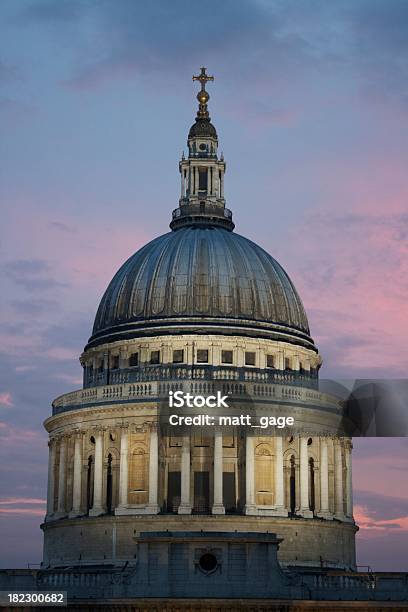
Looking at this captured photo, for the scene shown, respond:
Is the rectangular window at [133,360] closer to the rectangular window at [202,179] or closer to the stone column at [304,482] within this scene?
the stone column at [304,482]

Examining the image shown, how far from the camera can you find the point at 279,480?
96750 mm

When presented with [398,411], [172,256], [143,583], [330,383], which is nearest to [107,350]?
[172,256]

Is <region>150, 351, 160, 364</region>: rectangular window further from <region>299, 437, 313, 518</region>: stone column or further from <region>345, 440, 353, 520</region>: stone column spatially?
<region>345, 440, 353, 520</region>: stone column

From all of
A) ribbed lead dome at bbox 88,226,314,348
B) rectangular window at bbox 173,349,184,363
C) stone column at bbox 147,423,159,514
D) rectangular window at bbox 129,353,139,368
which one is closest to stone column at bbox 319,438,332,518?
ribbed lead dome at bbox 88,226,314,348

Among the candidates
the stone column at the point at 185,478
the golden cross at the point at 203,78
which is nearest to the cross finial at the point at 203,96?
the golden cross at the point at 203,78

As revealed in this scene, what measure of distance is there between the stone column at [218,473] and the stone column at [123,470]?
6.32m

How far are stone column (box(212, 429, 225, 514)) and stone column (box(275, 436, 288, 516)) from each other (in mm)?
4094

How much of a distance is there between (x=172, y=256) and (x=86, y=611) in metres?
38.6

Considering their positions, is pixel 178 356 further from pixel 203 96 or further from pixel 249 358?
pixel 203 96

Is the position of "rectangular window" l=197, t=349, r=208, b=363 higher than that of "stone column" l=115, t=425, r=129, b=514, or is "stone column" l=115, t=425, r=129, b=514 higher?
"rectangular window" l=197, t=349, r=208, b=363

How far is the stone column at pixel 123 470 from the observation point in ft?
317

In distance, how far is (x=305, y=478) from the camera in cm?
9819

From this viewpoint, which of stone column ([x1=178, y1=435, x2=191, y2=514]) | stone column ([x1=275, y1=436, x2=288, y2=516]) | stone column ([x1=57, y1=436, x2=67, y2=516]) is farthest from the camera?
stone column ([x1=57, y1=436, x2=67, y2=516])

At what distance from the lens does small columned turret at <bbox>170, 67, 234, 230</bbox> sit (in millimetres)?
111500
